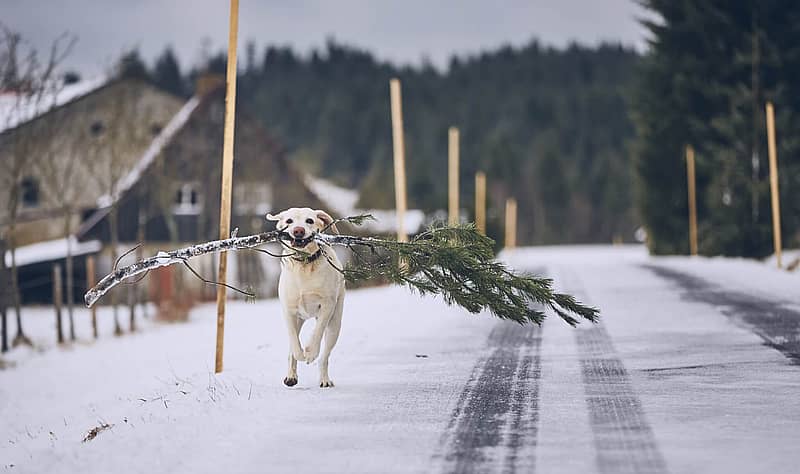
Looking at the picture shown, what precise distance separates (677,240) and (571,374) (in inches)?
1409

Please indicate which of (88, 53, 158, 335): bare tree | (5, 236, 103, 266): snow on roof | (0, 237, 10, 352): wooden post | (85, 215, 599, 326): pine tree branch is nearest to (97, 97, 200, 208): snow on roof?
(5, 236, 103, 266): snow on roof

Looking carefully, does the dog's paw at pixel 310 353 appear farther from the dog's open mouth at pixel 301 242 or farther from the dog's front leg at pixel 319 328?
the dog's open mouth at pixel 301 242

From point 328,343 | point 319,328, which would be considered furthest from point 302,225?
point 328,343

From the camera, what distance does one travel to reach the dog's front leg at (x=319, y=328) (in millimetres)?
8430

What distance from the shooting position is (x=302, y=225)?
8562mm

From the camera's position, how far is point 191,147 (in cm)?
3922

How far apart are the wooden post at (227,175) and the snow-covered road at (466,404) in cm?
54

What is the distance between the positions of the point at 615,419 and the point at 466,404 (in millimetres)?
1290

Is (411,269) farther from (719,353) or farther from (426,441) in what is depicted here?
(719,353)

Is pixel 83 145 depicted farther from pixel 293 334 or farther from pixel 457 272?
pixel 293 334

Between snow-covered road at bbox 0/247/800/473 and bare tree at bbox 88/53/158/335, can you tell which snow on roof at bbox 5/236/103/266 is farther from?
snow-covered road at bbox 0/247/800/473

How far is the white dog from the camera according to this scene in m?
8.44

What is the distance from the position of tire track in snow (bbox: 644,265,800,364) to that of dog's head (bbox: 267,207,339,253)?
493cm

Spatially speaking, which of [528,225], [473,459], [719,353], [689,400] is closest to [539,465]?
[473,459]
